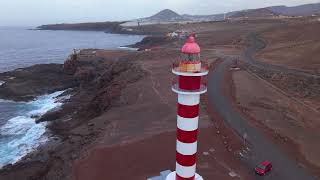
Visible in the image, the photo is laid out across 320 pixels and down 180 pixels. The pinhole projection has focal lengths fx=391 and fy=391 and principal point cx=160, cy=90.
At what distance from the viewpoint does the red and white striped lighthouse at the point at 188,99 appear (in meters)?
10.7

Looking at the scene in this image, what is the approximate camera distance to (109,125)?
27.4 m

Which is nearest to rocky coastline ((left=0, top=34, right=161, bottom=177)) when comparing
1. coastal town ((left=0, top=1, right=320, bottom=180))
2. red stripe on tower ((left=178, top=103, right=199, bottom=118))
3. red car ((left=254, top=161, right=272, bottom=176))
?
coastal town ((left=0, top=1, right=320, bottom=180))

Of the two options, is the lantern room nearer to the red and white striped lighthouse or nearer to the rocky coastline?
the red and white striped lighthouse

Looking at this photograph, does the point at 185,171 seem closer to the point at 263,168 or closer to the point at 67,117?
the point at 263,168

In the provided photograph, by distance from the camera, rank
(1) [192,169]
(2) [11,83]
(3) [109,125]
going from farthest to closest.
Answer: (2) [11,83] → (3) [109,125] → (1) [192,169]

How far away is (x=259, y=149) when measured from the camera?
2244cm

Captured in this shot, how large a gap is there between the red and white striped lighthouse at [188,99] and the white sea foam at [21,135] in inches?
765

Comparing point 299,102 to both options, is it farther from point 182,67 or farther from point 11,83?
point 11,83

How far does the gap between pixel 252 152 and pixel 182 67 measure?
12.9 meters

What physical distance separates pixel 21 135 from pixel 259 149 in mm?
20656

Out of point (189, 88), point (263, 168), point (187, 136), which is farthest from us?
point (263, 168)

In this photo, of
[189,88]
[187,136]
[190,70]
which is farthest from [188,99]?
[187,136]

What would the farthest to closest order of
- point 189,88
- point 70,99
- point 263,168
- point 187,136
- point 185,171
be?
point 70,99 < point 263,168 < point 185,171 < point 187,136 < point 189,88

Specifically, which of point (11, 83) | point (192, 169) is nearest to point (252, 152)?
point (192, 169)
